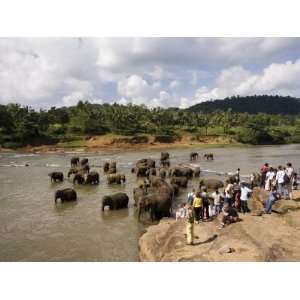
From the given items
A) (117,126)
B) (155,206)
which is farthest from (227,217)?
(117,126)

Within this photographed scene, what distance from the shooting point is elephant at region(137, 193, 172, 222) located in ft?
57.9

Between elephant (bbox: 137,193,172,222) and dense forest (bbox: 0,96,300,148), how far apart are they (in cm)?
5370

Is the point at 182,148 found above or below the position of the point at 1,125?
below

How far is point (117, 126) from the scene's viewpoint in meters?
79.9

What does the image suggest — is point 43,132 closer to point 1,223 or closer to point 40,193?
point 40,193

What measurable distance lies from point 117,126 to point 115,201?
60738 mm

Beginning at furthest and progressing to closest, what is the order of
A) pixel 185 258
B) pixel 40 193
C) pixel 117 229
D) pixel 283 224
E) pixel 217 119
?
pixel 217 119, pixel 40 193, pixel 117 229, pixel 283 224, pixel 185 258

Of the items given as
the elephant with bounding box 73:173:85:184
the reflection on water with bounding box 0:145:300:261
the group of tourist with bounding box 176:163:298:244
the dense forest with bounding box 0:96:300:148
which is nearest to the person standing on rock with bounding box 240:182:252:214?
the group of tourist with bounding box 176:163:298:244

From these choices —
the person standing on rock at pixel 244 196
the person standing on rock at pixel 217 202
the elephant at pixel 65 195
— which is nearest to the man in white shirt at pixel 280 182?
the person standing on rock at pixel 244 196

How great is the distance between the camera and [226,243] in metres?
11.9

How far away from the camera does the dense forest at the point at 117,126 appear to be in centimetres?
7019

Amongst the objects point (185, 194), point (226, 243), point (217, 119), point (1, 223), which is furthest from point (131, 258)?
point (217, 119)

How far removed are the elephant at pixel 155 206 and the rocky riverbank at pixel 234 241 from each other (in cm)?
165

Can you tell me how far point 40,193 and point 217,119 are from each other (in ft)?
250
